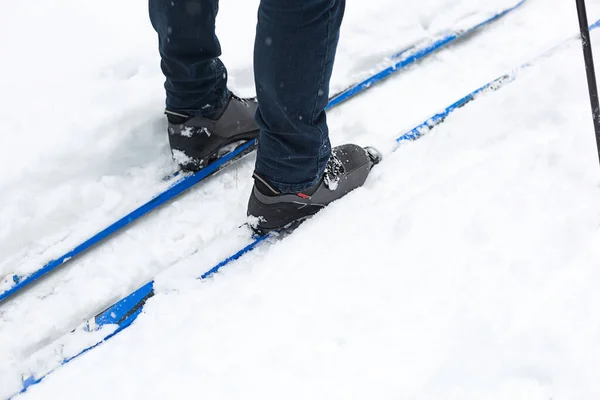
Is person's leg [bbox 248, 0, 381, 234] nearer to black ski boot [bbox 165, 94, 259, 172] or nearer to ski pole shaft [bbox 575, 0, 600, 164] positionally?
black ski boot [bbox 165, 94, 259, 172]

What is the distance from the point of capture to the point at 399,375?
3.76 ft

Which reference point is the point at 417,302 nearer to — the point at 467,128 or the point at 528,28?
the point at 467,128

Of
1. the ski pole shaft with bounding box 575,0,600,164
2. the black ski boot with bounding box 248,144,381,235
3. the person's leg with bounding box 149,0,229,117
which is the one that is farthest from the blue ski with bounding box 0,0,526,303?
the ski pole shaft with bounding box 575,0,600,164

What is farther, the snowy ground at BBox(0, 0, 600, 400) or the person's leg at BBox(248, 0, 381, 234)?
the snowy ground at BBox(0, 0, 600, 400)

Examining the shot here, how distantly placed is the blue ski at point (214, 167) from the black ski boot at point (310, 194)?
33 cm

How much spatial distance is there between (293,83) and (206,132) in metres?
0.64

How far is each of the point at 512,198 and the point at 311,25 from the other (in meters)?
0.87

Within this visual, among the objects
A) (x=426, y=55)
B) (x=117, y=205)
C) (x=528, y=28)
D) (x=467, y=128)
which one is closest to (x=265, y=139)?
(x=117, y=205)

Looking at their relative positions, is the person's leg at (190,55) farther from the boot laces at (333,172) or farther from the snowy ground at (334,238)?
the boot laces at (333,172)

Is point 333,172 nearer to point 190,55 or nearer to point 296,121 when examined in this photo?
point 296,121

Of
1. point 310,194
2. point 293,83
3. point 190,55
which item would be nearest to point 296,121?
point 293,83

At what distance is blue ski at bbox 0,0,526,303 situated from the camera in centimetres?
152

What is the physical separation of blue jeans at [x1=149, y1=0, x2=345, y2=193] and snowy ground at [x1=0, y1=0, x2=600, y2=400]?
27 centimetres

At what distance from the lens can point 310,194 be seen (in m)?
1.52
